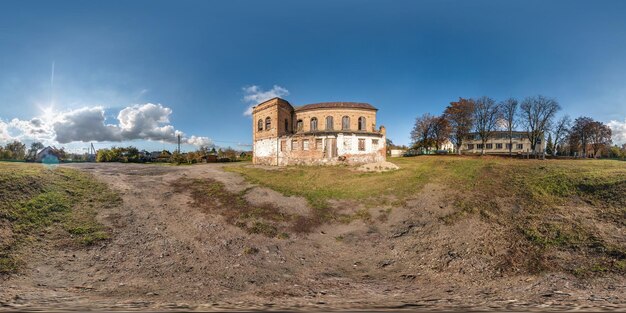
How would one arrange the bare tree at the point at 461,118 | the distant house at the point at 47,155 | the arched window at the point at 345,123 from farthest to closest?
the bare tree at the point at 461,118
the arched window at the point at 345,123
the distant house at the point at 47,155

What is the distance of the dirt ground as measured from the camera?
16.1ft

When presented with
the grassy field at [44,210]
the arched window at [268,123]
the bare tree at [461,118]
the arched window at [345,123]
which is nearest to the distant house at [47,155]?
the grassy field at [44,210]

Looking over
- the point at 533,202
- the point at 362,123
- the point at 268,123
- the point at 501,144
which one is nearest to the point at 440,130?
the point at 362,123

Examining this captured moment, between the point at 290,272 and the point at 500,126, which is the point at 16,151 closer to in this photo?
the point at 290,272

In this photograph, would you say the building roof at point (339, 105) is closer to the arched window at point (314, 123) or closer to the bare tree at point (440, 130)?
the arched window at point (314, 123)

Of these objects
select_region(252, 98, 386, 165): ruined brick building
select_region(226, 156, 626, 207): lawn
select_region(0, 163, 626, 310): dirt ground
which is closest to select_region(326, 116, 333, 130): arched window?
select_region(252, 98, 386, 165): ruined brick building

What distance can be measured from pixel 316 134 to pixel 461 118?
3338cm

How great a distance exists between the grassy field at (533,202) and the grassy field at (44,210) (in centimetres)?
906

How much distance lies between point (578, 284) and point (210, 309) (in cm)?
802

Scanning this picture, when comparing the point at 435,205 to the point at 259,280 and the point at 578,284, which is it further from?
the point at 259,280

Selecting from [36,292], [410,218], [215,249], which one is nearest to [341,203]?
[410,218]

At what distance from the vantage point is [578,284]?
550 cm

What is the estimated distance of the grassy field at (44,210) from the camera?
7.47m

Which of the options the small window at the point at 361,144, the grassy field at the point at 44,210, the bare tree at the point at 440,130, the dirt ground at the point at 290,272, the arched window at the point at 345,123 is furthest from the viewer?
the bare tree at the point at 440,130
